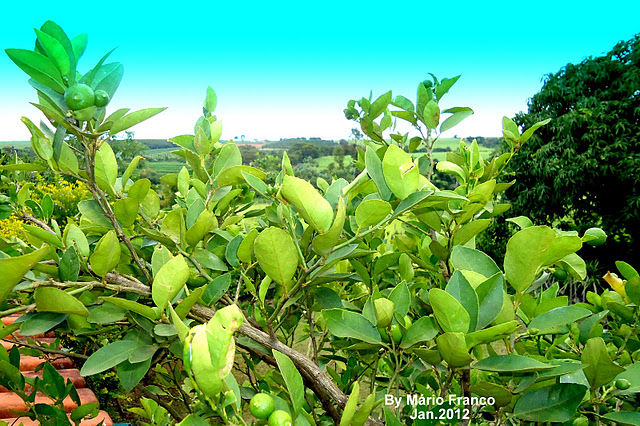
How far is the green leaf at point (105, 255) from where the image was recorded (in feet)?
2.22

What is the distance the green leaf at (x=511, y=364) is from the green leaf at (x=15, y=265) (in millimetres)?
593

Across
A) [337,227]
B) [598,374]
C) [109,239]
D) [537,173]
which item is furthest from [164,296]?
[537,173]

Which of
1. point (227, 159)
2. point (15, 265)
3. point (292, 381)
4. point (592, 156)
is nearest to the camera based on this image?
point (15, 265)

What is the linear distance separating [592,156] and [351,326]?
9.90m

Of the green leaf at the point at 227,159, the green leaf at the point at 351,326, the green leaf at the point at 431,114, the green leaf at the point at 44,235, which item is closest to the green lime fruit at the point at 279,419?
the green leaf at the point at 351,326

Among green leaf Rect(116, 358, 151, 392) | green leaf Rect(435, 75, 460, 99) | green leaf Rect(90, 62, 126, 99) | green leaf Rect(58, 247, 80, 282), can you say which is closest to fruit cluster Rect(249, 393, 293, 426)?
green leaf Rect(116, 358, 151, 392)

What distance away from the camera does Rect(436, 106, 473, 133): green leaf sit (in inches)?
44.7

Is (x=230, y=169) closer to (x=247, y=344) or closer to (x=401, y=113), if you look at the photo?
(x=247, y=344)

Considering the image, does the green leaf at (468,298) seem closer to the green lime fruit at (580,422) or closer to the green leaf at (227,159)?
the green lime fruit at (580,422)

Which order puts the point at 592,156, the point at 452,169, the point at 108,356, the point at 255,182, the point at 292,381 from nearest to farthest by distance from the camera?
the point at 292,381 → the point at 108,356 → the point at 255,182 → the point at 452,169 → the point at 592,156

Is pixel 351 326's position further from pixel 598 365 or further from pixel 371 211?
pixel 598 365

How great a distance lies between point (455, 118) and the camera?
116cm

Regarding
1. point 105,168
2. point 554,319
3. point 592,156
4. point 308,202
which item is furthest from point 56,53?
point 592,156

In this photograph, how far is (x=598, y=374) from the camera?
703 millimetres
